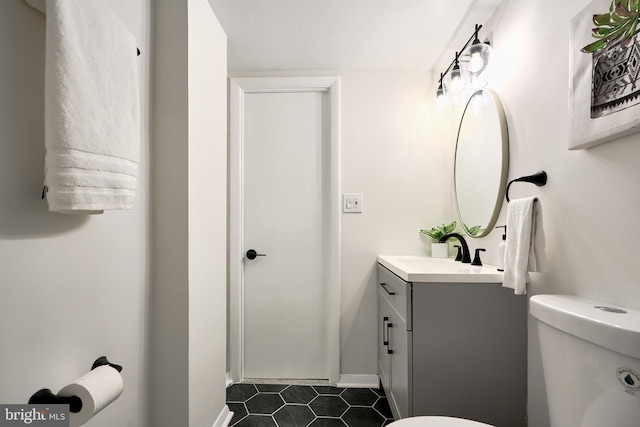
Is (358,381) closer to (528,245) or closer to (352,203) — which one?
(352,203)

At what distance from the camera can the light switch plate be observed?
2.18 metres

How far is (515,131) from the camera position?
1.41 metres

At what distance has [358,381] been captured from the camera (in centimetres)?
213

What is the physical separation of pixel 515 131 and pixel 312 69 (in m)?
1.38

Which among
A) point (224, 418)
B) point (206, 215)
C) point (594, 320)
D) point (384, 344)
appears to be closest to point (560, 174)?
point (594, 320)

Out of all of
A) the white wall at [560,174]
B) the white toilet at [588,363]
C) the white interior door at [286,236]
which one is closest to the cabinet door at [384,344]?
the white interior door at [286,236]

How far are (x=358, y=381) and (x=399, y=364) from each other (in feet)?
2.62

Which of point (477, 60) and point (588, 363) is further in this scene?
point (477, 60)

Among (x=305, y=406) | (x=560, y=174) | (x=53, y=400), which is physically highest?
(x=560, y=174)

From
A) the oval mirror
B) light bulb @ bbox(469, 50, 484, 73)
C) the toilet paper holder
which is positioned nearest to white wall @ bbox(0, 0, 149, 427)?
the toilet paper holder

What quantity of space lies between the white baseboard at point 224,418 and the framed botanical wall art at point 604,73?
1.96 meters

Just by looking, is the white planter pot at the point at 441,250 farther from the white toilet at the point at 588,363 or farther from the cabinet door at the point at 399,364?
the white toilet at the point at 588,363

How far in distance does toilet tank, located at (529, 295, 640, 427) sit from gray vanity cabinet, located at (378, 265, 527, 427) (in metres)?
0.38

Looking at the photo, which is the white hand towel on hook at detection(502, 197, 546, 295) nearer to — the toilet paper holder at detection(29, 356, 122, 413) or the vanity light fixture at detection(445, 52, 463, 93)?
the vanity light fixture at detection(445, 52, 463, 93)
